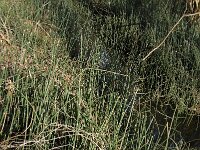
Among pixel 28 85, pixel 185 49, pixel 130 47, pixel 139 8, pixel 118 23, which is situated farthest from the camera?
pixel 139 8

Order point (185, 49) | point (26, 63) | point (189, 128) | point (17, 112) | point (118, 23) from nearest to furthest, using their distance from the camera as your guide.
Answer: point (17, 112), point (26, 63), point (189, 128), point (185, 49), point (118, 23)

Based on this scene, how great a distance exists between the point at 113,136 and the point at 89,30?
9.28 feet

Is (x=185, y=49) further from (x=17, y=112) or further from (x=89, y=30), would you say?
(x=17, y=112)

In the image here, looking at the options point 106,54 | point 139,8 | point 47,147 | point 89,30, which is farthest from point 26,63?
point 139,8

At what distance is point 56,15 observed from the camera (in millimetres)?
5219

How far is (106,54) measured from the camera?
4.78 m

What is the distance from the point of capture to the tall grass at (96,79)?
8.23ft

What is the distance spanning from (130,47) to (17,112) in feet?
8.90

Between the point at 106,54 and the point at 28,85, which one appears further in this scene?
the point at 106,54

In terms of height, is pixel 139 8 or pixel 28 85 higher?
pixel 139 8

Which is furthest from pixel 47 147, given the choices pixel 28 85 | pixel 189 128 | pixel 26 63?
pixel 189 128

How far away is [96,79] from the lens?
3588 millimetres

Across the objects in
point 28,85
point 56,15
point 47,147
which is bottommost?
point 47,147

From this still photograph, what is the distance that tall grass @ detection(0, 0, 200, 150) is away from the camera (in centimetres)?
251
